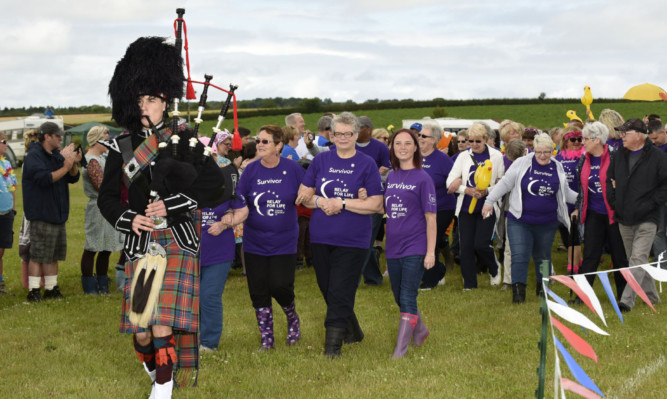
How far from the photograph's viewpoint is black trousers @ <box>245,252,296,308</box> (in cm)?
695

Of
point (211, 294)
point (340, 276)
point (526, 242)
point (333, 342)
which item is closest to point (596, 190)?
point (526, 242)

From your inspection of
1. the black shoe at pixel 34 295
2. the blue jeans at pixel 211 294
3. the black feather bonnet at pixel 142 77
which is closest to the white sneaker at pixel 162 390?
the black feather bonnet at pixel 142 77

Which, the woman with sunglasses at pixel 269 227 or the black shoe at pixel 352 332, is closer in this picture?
the woman with sunglasses at pixel 269 227

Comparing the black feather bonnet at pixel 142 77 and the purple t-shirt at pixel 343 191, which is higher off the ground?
the black feather bonnet at pixel 142 77

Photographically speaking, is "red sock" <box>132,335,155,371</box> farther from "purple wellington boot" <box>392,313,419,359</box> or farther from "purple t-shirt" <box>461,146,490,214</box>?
"purple t-shirt" <box>461,146,490,214</box>

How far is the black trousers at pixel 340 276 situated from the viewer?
21.9 ft

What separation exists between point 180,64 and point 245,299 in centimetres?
523

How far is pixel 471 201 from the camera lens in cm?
995

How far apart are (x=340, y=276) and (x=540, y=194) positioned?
349cm

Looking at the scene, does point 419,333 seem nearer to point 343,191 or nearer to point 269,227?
point 343,191

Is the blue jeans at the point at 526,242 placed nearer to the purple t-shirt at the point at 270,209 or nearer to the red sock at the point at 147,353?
the purple t-shirt at the point at 270,209

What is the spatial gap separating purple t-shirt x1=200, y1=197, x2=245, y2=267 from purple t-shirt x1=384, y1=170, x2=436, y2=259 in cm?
148

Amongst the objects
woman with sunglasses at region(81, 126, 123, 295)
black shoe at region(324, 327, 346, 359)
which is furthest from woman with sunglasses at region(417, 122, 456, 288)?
woman with sunglasses at region(81, 126, 123, 295)

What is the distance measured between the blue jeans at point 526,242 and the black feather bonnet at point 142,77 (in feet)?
17.8
